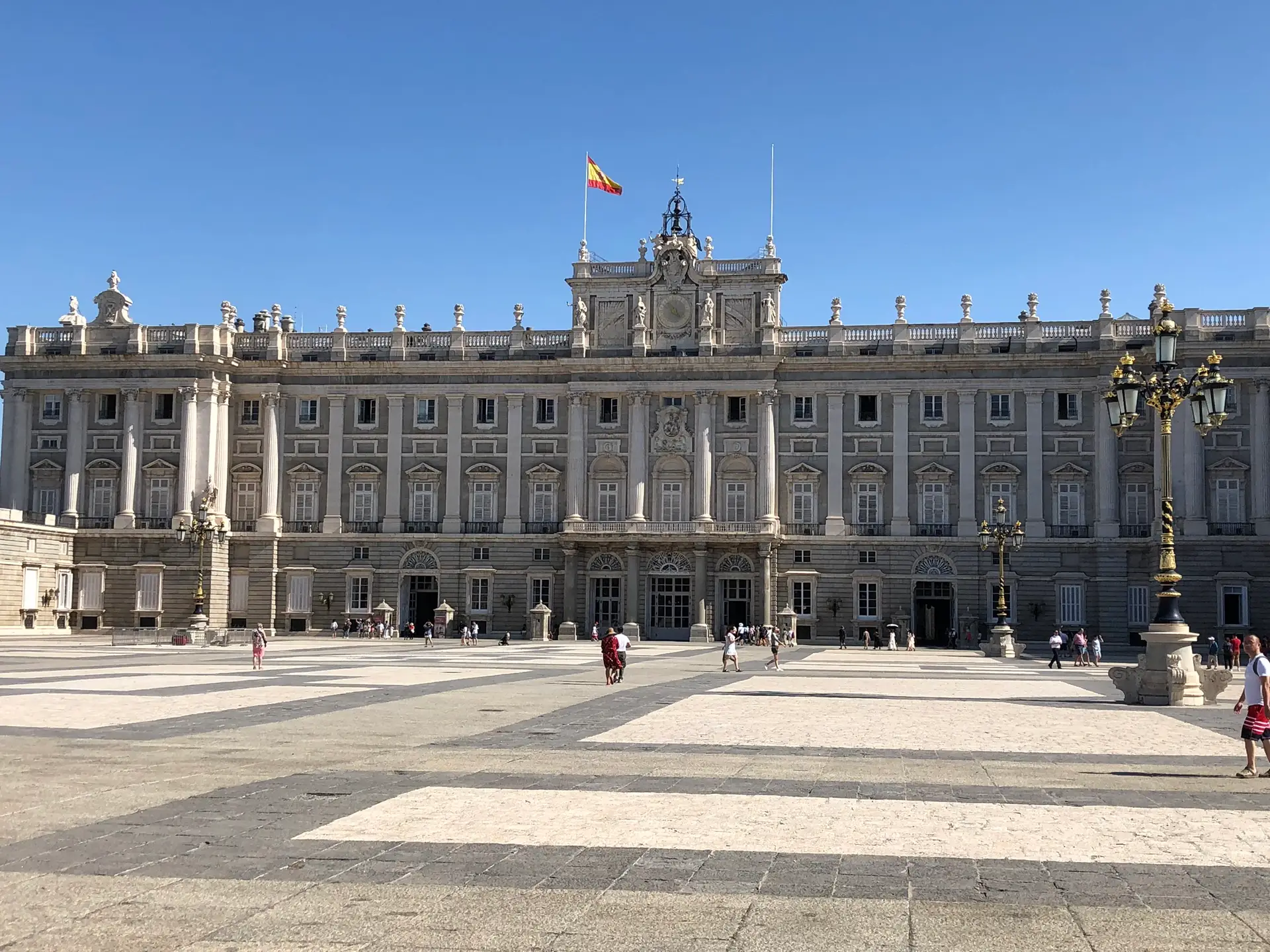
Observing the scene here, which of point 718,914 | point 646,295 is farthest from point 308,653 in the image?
point 718,914

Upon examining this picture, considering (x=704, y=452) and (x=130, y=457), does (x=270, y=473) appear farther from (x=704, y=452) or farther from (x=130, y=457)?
(x=704, y=452)

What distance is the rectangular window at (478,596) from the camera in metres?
66.4

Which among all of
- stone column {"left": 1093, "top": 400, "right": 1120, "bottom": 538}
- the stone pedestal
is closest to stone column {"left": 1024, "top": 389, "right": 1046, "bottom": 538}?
stone column {"left": 1093, "top": 400, "right": 1120, "bottom": 538}

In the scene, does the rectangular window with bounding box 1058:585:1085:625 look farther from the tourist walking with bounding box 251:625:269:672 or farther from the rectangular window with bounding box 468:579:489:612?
the tourist walking with bounding box 251:625:269:672

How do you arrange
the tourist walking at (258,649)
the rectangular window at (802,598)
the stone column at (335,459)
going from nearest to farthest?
the tourist walking at (258,649) < the rectangular window at (802,598) < the stone column at (335,459)

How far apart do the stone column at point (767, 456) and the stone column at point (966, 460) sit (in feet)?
29.1

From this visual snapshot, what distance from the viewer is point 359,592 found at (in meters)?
67.3

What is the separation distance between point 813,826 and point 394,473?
58.4 m

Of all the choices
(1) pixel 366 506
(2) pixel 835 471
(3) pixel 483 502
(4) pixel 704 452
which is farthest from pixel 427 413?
(2) pixel 835 471

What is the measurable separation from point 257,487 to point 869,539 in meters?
31.5

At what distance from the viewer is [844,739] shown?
17.7 m

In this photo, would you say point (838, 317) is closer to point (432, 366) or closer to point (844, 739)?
point (432, 366)

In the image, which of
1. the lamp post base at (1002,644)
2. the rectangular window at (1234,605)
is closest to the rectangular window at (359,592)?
the lamp post base at (1002,644)

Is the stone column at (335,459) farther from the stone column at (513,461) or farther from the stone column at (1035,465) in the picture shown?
the stone column at (1035,465)
